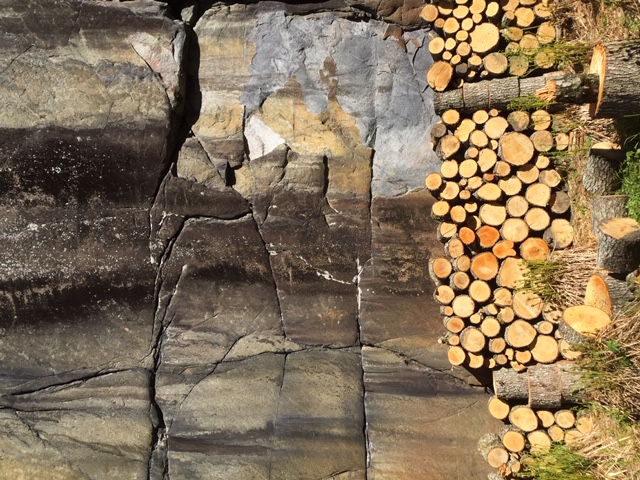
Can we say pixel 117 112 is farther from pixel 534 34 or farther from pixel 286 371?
pixel 534 34

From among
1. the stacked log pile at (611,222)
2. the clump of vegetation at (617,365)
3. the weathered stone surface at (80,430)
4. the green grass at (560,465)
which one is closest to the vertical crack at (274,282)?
the weathered stone surface at (80,430)

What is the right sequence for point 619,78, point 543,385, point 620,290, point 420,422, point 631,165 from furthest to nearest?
point 420,422 < point 543,385 < point 631,165 < point 620,290 < point 619,78

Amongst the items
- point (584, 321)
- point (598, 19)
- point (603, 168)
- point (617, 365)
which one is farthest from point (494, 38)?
point (617, 365)

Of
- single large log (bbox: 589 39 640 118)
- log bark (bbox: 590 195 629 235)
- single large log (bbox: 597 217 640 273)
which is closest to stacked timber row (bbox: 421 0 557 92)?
single large log (bbox: 589 39 640 118)

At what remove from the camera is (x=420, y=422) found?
145 inches

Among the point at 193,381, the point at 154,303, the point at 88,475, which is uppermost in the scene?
the point at 154,303

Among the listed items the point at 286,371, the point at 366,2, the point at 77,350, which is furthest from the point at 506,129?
the point at 77,350

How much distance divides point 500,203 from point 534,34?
102 centimetres

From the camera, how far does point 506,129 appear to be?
136 inches

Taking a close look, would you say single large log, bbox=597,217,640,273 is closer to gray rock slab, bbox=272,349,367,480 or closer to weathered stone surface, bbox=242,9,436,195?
weathered stone surface, bbox=242,9,436,195

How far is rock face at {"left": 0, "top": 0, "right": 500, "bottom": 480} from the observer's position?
3732mm

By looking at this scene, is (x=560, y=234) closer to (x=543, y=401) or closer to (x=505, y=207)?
(x=505, y=207)

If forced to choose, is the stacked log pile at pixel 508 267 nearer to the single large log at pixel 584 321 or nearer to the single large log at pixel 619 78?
the single large log at pixel 584 321

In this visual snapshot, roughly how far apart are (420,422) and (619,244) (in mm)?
1570
